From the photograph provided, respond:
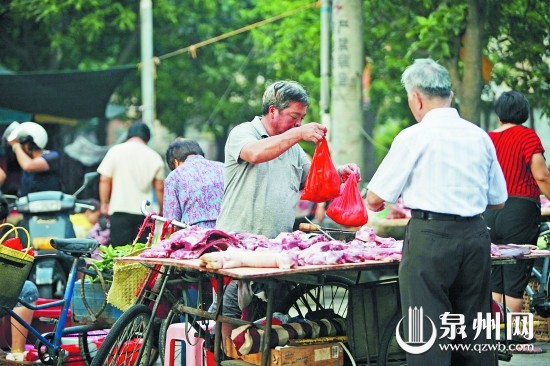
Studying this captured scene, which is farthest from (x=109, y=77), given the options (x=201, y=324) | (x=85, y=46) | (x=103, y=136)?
(x=103, y=136)

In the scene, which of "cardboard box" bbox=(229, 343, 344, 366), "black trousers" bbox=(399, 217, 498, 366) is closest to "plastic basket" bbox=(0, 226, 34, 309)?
"cardboard box" bbox=(229, 343, 344, 366)

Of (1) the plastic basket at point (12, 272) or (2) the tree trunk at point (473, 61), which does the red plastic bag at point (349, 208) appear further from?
(2) the tree trunk at point (473, 61)

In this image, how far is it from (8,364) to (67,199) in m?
3.40

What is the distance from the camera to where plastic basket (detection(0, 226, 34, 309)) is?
7.27 metres

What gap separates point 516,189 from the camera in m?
8.77

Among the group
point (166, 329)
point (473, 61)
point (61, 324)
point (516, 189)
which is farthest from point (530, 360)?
point (473, 61)

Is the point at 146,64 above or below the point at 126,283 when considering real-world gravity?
above

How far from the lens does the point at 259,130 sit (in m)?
7.02

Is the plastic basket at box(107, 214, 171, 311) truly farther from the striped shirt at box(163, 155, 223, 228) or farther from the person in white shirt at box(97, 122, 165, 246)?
the person in white shirt at box(97, 122, 165, 246)

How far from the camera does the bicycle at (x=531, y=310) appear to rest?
652cm

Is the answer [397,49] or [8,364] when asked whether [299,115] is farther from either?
[397,49]

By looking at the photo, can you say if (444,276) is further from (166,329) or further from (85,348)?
(85,348)

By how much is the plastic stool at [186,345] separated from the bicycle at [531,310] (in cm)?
117

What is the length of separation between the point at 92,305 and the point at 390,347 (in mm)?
2638
